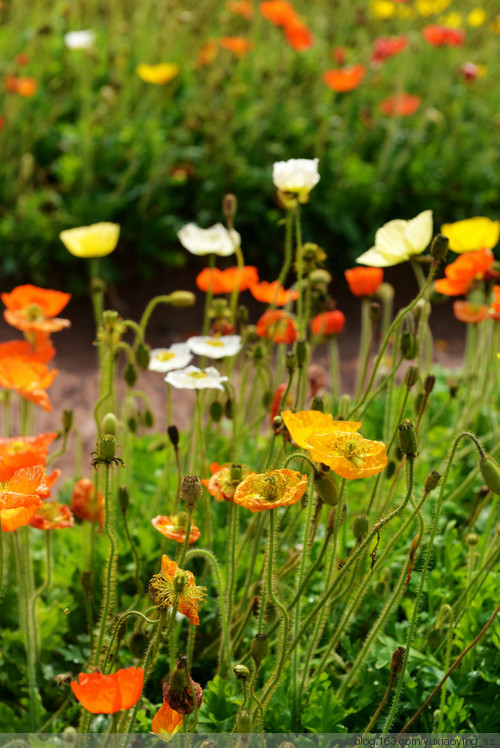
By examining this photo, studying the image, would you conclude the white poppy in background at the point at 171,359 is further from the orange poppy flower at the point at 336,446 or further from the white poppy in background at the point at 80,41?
the white poppy in background at the point at 80,41

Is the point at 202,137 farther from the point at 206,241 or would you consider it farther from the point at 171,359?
the point at 171,359

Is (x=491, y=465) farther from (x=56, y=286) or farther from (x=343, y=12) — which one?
→ (x=343, y=12)

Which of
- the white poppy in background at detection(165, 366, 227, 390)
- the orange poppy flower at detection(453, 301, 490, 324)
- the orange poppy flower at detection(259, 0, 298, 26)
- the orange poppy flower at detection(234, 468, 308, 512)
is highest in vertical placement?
the orange poppy flower at detection(259, 0, 298, 26)

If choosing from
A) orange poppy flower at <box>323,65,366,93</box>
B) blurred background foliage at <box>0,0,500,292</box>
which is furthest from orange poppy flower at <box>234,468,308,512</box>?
orange poppy flower at <box>323,65,366,93</box>

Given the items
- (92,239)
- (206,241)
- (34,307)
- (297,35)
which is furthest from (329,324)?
(297,35)

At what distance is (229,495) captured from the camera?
4.67ft

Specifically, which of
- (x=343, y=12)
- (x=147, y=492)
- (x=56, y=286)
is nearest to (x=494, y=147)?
(x=343, y=12)

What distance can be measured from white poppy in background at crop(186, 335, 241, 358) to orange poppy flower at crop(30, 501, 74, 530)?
42 centimetres

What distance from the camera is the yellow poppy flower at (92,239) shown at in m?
1.98

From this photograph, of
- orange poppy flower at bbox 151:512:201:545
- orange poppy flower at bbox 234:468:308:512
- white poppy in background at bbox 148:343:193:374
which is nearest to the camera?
orange poppy flower at bbox 234:468:308:512

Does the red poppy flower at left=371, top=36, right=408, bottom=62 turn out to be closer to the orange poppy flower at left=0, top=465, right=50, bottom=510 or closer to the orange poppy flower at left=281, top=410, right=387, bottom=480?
the orange poppy flower at left=281, top=410, right=387, bottom=480

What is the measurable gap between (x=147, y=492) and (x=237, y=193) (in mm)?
2378

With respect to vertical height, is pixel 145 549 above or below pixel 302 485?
below

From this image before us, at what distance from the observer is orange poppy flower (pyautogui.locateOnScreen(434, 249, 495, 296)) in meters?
1.86
